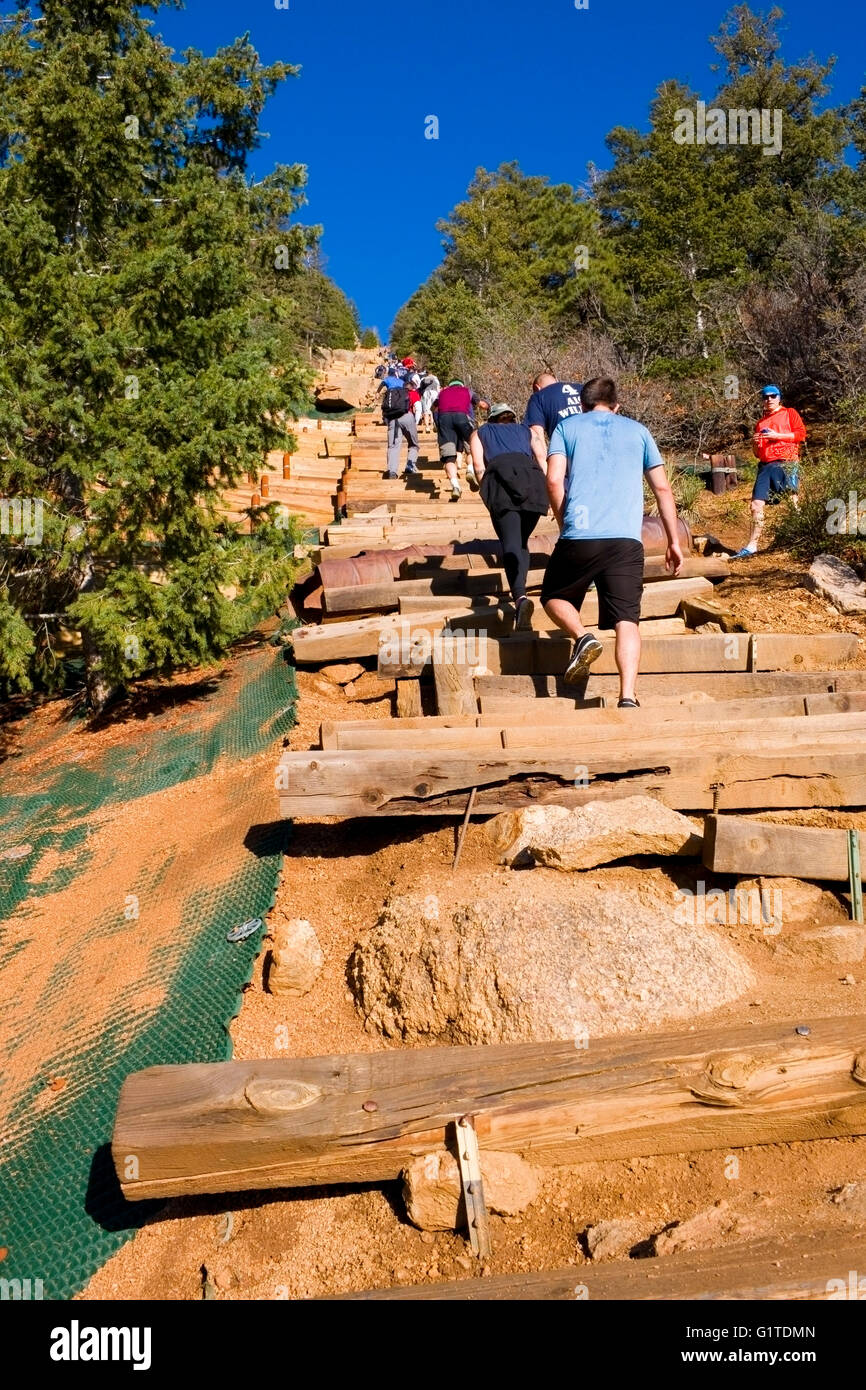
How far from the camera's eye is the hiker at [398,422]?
13.7m

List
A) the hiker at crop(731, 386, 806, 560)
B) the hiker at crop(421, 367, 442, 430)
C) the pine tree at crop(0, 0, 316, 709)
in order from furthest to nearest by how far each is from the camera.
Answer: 1. the hiker at crop(421, 367, 442, 430)
2. the hiker at crop(731, 386, 806, 560)
3. the pine tree at crop(0, 0, 316, 709)

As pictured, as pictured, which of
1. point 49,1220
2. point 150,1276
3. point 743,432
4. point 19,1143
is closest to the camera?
point 150,1276

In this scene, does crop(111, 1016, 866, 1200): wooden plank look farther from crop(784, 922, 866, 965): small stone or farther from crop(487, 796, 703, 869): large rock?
crop(487, 796, 703, 869): large rock

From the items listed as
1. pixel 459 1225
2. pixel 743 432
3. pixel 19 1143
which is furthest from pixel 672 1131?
pixel 743 432

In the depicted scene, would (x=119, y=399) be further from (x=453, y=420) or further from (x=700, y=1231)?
(x=700, y=1231)

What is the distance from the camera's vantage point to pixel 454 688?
17.9 ft

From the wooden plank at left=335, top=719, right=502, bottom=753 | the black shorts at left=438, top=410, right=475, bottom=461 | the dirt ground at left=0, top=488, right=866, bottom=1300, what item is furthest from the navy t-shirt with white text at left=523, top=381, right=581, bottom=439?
the black shorts at left=438, top=410, right=475, bottom=461

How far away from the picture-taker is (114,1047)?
12.7ft

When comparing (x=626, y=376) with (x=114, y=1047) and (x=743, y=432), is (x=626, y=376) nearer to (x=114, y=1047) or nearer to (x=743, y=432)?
(x=743, y=432)

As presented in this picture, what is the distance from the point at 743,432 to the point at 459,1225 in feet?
51.0

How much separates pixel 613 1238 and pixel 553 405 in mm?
5878

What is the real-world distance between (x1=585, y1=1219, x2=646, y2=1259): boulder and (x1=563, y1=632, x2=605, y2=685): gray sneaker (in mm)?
2782

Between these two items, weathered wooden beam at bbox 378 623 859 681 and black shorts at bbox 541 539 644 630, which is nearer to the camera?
black shorts at bbox 541 539 644 630

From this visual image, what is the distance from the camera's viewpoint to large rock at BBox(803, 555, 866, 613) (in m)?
7.24
